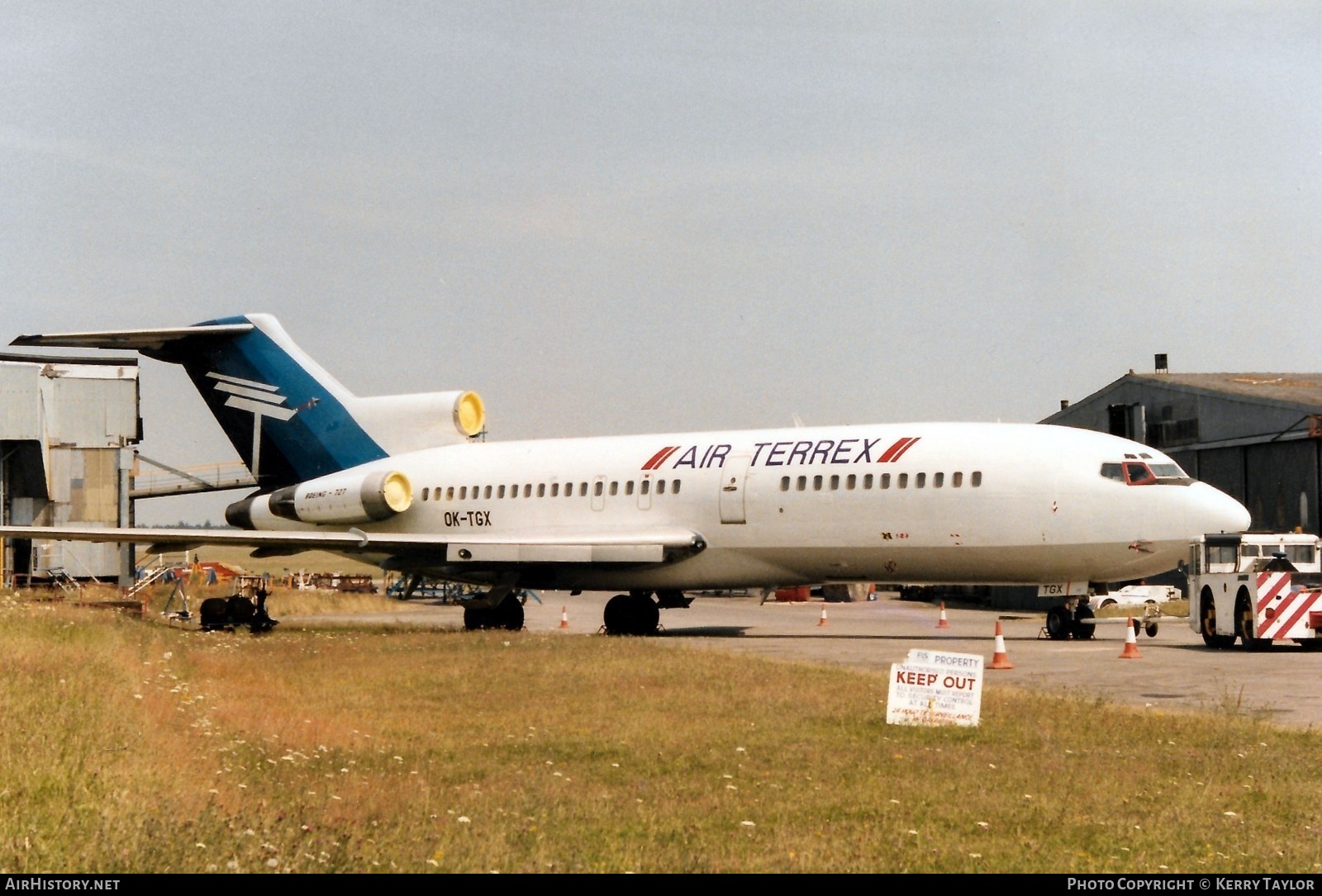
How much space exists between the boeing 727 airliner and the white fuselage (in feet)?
0.12

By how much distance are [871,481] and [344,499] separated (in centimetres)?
1276

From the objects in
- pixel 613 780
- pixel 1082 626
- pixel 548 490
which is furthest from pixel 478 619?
pixel 613 780

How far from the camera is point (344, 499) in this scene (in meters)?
33.4

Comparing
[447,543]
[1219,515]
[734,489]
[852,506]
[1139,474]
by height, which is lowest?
[447,543]

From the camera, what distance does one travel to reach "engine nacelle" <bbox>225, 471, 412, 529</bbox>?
33094 mm

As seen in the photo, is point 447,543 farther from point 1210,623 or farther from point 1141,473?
point 1210,623

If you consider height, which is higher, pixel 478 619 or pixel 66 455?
pixel 66 455

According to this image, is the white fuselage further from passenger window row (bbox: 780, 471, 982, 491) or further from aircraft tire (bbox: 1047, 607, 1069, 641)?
aircraft tire (bbox: 1047, 607, 1069, 641)

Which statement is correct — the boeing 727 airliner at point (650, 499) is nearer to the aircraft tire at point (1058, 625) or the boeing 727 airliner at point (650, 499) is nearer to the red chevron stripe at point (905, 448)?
the red chevron stripe at point (905, 448)

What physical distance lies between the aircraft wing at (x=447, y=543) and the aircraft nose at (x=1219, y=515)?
9357mm

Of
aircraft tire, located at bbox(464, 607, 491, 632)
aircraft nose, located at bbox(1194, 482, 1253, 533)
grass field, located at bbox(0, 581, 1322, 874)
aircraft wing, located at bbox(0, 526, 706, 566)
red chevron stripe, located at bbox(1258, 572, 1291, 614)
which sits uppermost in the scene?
aircraft nose, located at bbox(1194, 482, 1253, 533)

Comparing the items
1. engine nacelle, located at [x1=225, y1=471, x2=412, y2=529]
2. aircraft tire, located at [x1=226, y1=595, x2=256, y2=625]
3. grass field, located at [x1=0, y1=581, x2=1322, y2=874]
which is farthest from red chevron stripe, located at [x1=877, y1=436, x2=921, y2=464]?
aircraft tire, located at [x1=226, y1=595, x2=256, y2=625]

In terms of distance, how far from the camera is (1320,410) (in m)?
41.9

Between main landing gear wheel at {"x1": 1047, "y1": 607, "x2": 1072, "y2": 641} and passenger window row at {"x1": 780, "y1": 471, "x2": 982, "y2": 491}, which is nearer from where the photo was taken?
passenger window row at {"x1": 780, "y1": 471, "x2": 982, "y2": 491}
